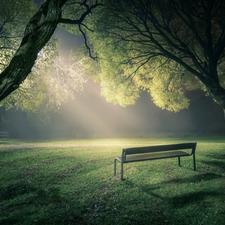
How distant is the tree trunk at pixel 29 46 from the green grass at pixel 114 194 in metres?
3.13

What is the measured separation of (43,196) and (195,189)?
180 inches

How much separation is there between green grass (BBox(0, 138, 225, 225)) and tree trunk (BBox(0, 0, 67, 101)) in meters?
3.13

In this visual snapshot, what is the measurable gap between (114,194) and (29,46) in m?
4.72

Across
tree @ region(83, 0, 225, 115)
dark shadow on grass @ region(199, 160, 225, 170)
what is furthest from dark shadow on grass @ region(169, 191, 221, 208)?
tree @ region(83, 0, 225, 115)

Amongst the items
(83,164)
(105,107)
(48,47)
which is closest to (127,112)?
(105,107)

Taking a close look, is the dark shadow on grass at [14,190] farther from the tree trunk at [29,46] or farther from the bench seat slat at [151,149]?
the bench seat slat at [151,149]

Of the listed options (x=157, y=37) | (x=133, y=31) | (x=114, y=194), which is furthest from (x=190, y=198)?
(x=157, y=37)

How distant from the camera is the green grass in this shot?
4.52 metres

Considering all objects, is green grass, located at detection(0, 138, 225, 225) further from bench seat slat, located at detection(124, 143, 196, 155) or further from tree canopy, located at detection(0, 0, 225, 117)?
tree canopy, located at detection(0, 0, 225, 117)

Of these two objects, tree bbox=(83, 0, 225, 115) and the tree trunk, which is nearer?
the tree trunk

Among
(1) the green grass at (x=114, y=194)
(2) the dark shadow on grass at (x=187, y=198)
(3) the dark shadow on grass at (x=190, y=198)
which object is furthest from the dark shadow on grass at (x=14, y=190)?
(3) the dark shadow on grass at (x=190, y=198)

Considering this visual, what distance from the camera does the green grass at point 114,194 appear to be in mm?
4520

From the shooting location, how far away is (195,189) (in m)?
5.67

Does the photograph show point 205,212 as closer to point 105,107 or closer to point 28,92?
point 28,92
